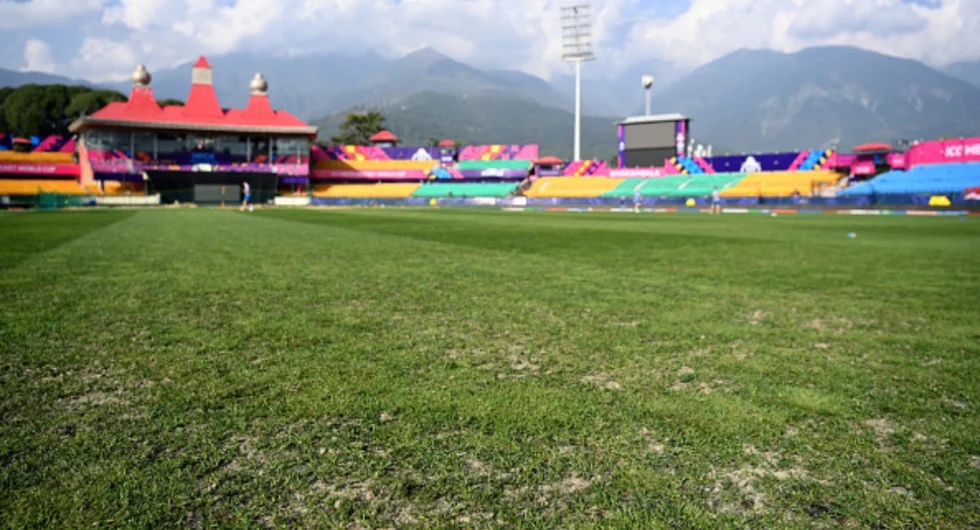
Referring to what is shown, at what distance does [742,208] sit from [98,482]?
46.0 meters

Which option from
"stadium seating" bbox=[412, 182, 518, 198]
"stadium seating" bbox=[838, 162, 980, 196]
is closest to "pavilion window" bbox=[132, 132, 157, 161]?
"stadium seating" bbox=[412, 182, 518, 198]

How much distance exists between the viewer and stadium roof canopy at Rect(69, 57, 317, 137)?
55.8 m

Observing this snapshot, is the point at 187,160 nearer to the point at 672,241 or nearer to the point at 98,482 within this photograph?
the point at 672,241

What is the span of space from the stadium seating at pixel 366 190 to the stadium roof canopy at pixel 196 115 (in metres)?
6.23

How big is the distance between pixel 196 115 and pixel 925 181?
6362 centimetres

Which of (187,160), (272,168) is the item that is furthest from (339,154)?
(187,160)

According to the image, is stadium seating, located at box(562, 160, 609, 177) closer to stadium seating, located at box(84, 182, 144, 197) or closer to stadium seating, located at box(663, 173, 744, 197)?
stadium seating, located at box(663, 173, 744, 197)

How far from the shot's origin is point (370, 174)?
67.1m

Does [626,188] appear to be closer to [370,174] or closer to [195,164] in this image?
[370,174]

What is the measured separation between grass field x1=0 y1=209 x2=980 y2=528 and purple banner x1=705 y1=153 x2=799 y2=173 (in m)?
50.4

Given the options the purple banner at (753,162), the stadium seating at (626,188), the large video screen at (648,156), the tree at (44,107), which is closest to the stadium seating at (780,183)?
the purple banner at (753,162)

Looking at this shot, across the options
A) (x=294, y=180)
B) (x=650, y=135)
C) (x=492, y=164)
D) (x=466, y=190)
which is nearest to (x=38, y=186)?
(x=294, y=180)

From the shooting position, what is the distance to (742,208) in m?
43.2

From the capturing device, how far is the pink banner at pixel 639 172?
5578 cm
